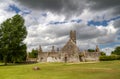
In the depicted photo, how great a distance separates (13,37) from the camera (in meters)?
67.1

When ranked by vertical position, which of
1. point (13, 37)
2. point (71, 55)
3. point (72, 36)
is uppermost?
point (72, 36)

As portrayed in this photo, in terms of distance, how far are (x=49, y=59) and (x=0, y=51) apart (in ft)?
72.9

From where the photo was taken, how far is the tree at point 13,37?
65812 mm

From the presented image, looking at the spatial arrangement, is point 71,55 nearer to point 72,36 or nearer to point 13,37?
point 72,36

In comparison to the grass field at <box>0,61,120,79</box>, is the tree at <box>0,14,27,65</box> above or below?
above

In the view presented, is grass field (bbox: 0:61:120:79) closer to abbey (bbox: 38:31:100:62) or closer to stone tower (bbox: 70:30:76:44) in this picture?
abbey (bbox: 38:31:100:62)

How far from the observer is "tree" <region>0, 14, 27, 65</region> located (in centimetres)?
6581

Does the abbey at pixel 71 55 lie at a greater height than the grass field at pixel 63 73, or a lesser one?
greater

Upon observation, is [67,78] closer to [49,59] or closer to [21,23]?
[21,23]

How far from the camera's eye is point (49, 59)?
8325 centimetres

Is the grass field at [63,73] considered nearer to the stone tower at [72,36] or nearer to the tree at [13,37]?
the tree at [13,37]

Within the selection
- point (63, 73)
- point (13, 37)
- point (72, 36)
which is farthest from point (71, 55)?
point (63, 73)

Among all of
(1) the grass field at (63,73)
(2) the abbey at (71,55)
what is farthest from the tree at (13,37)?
(1) the grass field at (63,73)

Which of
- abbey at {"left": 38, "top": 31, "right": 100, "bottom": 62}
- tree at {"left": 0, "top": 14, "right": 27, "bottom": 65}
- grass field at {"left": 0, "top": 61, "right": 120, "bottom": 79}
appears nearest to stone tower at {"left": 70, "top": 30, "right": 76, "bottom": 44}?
abbey at {"left": 38, "top": 31, "right": 100, "bottom": 62}
